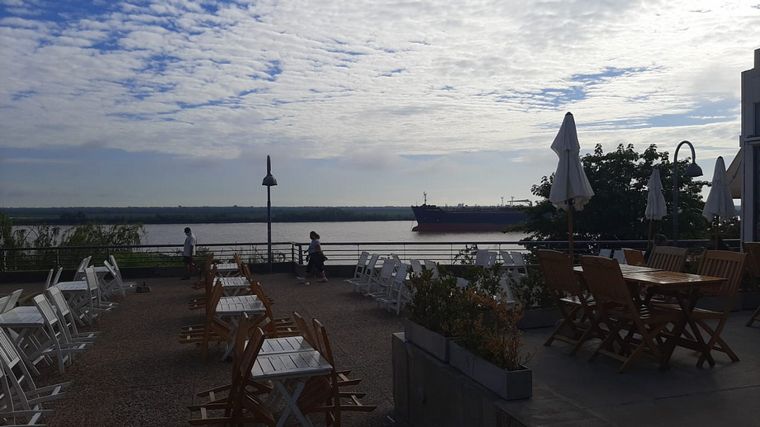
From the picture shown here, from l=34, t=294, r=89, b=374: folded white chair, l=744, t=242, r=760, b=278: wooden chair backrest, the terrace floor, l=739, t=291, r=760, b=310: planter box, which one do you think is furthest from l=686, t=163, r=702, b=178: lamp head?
l=34, t=294, r=89, b=374: folded white chair

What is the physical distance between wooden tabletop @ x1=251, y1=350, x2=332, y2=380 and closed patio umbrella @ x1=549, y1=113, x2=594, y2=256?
3.89m

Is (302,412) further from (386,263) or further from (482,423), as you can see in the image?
(386,263)

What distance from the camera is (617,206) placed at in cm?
2683

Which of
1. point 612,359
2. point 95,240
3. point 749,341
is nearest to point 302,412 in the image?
point 612,359

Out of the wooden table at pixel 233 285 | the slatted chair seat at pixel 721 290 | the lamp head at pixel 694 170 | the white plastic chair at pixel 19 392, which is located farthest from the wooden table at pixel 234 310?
the lamp head at pixel 694 170

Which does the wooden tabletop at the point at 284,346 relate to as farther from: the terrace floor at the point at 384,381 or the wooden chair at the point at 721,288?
the wooden chair at the point at 721,288

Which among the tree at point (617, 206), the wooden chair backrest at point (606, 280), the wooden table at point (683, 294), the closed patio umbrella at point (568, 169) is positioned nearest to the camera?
the wooden chair backrest at point (606, 280)

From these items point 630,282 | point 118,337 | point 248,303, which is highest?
point 630,282

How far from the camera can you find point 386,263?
11211 mm

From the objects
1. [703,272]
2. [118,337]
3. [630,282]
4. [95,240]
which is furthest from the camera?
[95,240]

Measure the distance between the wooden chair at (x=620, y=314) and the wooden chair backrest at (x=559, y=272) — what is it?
0.99 ft

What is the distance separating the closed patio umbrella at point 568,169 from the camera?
729 cm

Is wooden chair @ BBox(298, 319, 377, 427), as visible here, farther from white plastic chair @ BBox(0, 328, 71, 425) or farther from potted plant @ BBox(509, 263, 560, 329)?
potted plant @ BBox(509, 263, 560, 329)

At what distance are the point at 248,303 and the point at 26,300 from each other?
11.5 ft
